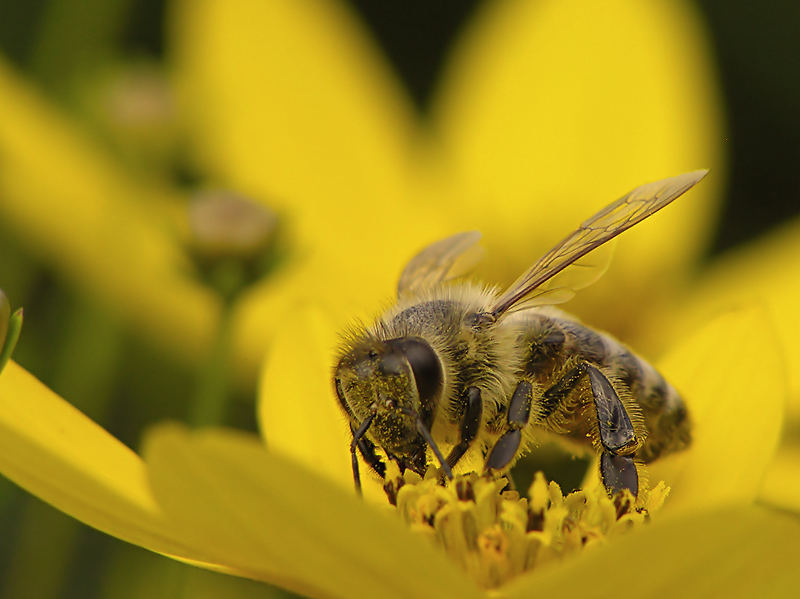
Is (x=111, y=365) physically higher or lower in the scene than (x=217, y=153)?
lower

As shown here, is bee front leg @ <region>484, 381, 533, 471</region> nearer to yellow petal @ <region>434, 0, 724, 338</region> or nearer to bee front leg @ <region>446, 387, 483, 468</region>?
bee front leg @ <region>446, 387, 483, 468</region>

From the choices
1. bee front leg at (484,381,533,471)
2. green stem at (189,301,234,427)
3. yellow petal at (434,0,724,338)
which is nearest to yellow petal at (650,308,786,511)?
bee front leg at (484,381,533,471)

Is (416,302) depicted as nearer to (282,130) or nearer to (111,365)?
(111,365)

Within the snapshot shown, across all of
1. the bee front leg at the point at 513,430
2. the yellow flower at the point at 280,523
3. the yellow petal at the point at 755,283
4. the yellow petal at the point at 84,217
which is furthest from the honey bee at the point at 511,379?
the yellow petal at the point at 755,283

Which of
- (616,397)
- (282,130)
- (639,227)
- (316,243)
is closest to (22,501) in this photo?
(616,397)

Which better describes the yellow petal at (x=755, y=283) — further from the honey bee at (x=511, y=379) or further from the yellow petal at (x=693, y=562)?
the yellow petal at (x=693, y=562)

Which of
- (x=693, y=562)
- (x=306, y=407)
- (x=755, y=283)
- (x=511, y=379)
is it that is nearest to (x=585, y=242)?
(x=511, y=379)

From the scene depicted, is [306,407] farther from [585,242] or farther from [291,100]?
[291,100]
